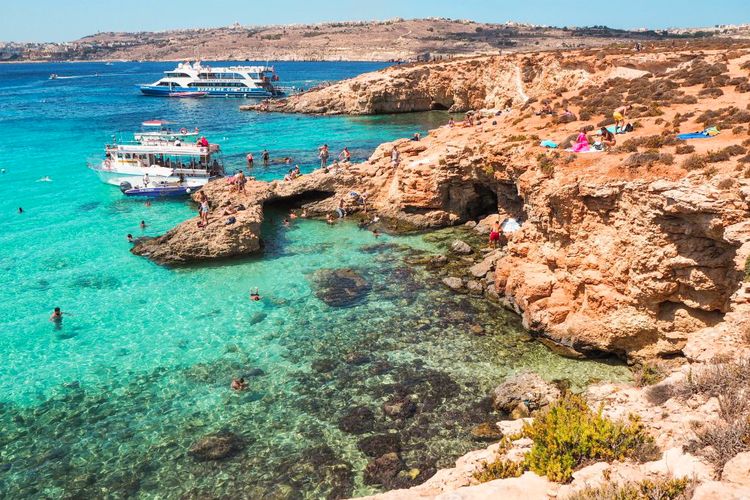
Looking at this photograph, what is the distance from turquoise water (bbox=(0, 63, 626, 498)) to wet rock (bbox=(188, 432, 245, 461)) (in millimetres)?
182

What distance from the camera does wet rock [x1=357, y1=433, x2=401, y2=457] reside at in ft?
43.6

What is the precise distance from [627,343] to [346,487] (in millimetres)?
9754

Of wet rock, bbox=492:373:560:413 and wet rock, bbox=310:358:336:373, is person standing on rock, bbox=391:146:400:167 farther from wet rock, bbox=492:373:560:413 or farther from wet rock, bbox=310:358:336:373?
wet rock, bbox=492:373:560:413

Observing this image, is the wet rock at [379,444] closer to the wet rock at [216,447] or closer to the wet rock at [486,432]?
the wet rock at [486,432]

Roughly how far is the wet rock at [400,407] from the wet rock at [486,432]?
1.79 metres

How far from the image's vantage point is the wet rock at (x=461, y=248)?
25359mm

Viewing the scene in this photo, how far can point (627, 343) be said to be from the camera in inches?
640

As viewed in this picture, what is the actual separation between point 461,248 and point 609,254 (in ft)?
30.8

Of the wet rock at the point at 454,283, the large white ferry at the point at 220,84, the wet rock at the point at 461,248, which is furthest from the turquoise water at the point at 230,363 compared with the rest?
the large white ferry at the point at 220,84

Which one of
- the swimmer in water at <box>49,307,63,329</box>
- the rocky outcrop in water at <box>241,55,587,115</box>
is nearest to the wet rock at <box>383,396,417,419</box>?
the swimmer in water at <box>49,307,63,329</box>

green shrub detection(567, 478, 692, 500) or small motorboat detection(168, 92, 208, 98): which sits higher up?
small motorboat detection(168, 92, 208, 98)

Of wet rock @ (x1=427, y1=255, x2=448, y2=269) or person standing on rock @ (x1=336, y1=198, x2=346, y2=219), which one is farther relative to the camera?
person standing on rock @ (x1=336, y1=198, x2=346, y2=219)

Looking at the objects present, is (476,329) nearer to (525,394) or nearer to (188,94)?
(525,394)

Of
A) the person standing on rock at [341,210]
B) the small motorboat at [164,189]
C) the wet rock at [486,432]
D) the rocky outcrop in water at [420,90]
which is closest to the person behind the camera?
the wet rock at [486,432]
